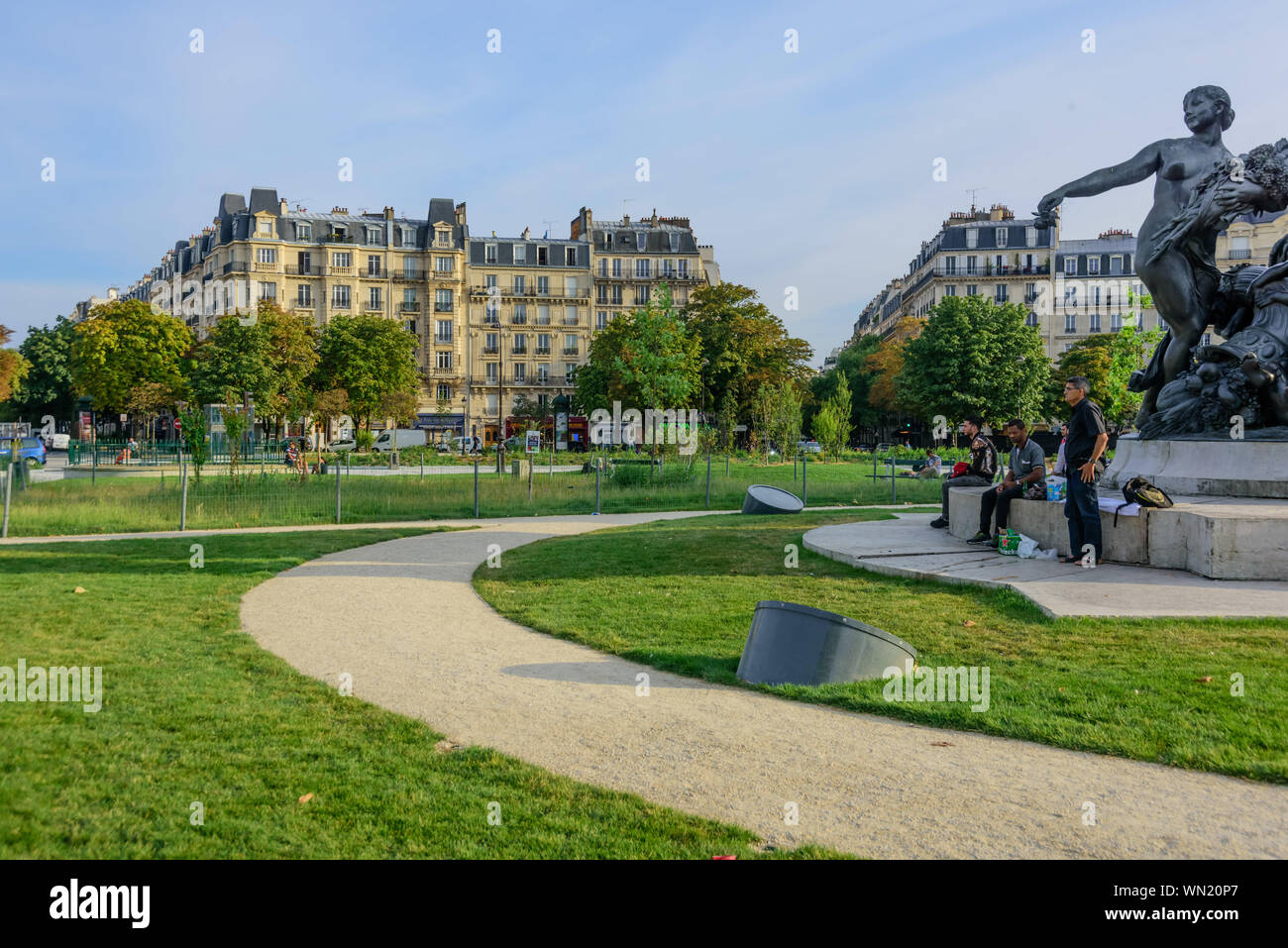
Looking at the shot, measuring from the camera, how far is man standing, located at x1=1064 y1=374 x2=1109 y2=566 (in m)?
9.52

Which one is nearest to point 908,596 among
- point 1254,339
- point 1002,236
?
point 1254,339

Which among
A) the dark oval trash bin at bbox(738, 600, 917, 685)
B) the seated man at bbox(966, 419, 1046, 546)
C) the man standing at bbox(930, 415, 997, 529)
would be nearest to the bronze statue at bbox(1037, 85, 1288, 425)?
the man standing at bbox(930, 415, 997, 529)

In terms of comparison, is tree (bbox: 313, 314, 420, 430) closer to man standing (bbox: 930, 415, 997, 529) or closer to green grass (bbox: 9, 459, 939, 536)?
green grass (bbox: 9, 459, 939, 536)

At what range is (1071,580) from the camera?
930cm

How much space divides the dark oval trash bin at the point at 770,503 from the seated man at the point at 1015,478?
855 centimetres

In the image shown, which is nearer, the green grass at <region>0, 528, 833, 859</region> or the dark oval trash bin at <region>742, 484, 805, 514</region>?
the green grass at <region>0, 528, 833, 859</region>

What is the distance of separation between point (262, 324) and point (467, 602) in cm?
5227

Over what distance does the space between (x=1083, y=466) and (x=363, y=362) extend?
5796cm

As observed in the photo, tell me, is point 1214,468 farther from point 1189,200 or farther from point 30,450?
point 30,450

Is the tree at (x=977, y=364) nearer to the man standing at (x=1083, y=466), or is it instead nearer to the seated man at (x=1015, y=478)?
the seated man at (x=1015, y=478)

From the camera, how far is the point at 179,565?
12656 mm

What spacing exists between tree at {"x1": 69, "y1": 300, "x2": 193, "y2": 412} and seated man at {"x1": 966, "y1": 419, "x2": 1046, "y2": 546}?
187 feet

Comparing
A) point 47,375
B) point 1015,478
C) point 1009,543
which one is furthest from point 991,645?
point 47,375
